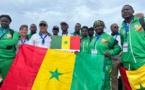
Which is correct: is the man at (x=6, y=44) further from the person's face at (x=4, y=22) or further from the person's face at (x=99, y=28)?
the person's face at (x=99, y=28)

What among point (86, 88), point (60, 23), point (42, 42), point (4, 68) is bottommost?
point (86, 88)

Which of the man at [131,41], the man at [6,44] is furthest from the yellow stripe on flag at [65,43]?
the man at [131,41]

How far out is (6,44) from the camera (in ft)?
27.1

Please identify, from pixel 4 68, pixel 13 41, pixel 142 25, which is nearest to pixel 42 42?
pixel 13 41

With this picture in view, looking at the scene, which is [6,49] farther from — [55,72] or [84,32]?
[84,32]

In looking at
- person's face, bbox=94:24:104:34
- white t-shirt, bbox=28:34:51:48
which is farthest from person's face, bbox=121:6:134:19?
white t-shirt, bbox=28:34:51:48

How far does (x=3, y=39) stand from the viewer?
8.32 m

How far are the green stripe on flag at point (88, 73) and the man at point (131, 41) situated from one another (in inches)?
30.1

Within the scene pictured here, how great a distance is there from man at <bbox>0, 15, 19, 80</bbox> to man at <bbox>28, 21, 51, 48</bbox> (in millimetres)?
571

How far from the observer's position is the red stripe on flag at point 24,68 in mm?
7605

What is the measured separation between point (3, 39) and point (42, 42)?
1204mm

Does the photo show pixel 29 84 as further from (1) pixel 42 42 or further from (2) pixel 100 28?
(2) pixel 100 28

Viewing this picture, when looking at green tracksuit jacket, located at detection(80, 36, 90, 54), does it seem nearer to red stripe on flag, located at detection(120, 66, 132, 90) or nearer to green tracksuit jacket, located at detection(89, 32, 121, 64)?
green tracksuit jacket, located at detection(89, 32, 121, 64)

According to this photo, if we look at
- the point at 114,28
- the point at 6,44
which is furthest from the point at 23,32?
the point at 114,28
